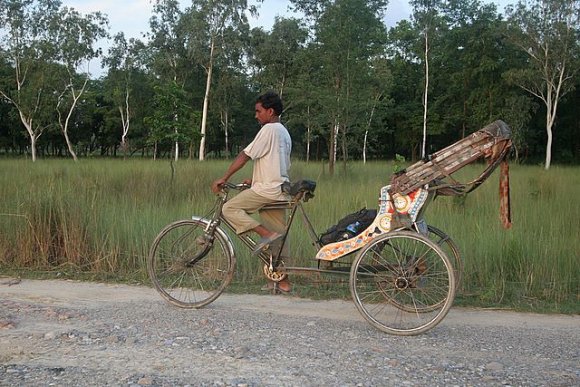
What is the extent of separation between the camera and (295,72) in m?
44.7

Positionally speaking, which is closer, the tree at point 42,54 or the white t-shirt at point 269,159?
the white t-shirt at point 269,159

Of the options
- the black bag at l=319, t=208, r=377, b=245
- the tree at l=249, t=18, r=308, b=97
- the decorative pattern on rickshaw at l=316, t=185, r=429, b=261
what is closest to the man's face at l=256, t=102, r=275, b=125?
the black bag at l=319, t=208, r=377, b=245

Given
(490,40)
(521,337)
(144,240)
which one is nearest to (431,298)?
(521,337)

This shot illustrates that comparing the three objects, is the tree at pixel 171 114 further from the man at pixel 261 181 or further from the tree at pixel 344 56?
the man at pixel 261 181

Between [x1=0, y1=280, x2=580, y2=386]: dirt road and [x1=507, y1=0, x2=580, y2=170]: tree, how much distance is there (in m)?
33.5

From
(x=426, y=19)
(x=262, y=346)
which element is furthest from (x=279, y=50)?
(x=262, y=346)

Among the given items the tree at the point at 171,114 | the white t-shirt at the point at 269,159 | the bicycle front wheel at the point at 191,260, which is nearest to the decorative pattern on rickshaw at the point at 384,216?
the white t-shirt at the point at 269,159

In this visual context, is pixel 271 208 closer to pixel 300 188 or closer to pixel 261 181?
pixel 261 181

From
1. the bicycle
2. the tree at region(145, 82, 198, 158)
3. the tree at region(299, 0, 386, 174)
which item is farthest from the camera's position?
the tree at region(299, 0, 386, 174)

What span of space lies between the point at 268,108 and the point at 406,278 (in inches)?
85.5

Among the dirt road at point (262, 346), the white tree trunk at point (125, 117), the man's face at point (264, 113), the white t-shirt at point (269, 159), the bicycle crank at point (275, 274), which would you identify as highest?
the white tree trunk at point (125, 117)

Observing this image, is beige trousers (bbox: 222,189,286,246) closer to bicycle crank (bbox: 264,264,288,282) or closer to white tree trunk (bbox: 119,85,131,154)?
bicycle crank (bbox: 264,264,288,282)

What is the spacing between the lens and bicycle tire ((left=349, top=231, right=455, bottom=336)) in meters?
4.63

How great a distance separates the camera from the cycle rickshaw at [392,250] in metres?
4.72
